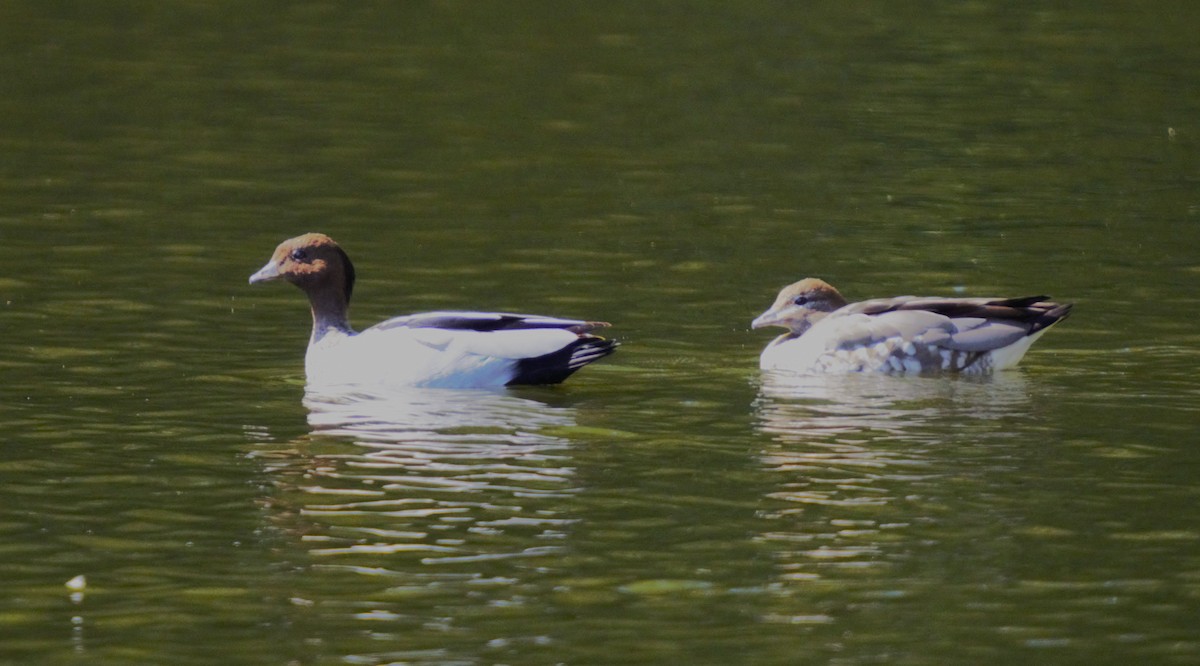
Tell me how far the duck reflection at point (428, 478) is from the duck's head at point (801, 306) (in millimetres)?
2423

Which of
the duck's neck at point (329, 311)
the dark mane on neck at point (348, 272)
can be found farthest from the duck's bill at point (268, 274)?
the dark mane on neck at point (348, 272)

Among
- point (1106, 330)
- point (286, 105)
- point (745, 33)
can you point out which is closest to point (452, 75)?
point (286, 105)

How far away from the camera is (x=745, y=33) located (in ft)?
101

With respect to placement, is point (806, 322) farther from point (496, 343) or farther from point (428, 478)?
point (428, 478)

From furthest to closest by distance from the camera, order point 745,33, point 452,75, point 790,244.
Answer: point 745,33 → point 452,75 → point 790,244

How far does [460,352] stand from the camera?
14.7 metres

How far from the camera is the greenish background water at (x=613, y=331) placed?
9.70m

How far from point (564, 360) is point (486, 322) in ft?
1.92

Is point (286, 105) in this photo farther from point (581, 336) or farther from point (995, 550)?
point (995, 550)

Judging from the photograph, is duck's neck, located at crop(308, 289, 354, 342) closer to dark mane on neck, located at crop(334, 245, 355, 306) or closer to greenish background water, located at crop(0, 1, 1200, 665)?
dark mane on neck, located at crop(334, 245, 355, 306)

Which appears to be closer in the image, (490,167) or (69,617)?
(69,617)

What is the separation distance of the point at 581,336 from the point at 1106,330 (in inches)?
166

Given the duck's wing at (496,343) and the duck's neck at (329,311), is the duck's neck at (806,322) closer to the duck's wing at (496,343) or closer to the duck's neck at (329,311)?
the duck's wing at (496,343)

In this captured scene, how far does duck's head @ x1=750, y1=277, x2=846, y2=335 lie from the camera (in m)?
16.1
